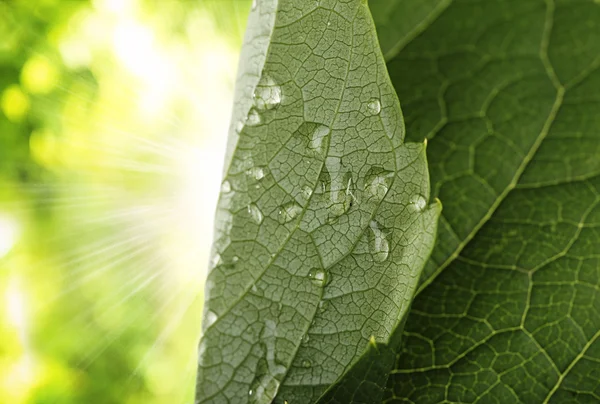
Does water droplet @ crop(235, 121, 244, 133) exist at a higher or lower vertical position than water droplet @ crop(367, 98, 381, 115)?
higher

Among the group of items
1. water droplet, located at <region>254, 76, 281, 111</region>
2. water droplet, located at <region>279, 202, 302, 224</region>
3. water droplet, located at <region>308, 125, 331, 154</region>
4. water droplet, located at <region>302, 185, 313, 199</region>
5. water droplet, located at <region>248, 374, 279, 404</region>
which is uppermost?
water droplet, located at <region>254, 76, 281, 111</region>

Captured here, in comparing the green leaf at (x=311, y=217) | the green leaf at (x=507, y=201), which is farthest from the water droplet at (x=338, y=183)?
the green leaf at (x=507, y=201)

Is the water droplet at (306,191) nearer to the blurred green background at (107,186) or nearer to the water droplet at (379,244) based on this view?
the water droplet at (379,244)

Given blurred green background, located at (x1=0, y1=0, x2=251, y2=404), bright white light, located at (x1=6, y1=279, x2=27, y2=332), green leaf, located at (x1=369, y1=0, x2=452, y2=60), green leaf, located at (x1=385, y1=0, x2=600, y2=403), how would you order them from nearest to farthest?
1. green leaf, located at (x1=385, y1=0, x2=600, y2=403)
2. green leaf, located at (x1=369, y1=0, x2=452, y2=60)
3. blurred green background, located at (x1=0, y1=0, x2=251, y2=404)
4. bright white light, located at (x1=6, y1=279, x2=27, y2=332)

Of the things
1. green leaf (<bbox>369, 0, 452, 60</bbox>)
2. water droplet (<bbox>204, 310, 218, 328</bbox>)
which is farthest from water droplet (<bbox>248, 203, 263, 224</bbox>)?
green leaf (<bbox>369, 0, 452, 60</bbox>)

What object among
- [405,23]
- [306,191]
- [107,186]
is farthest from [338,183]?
[107,186]

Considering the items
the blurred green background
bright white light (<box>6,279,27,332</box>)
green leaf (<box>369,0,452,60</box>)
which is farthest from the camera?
bright white light (<box>6,279,27,332</box>)

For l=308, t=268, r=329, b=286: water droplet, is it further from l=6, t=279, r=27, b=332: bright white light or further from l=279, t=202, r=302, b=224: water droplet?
l=6, t=279, r=27, b=332: bright white light

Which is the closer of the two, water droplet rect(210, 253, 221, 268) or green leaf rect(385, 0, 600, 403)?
water droplet rect(210, 253, 221, 268)
